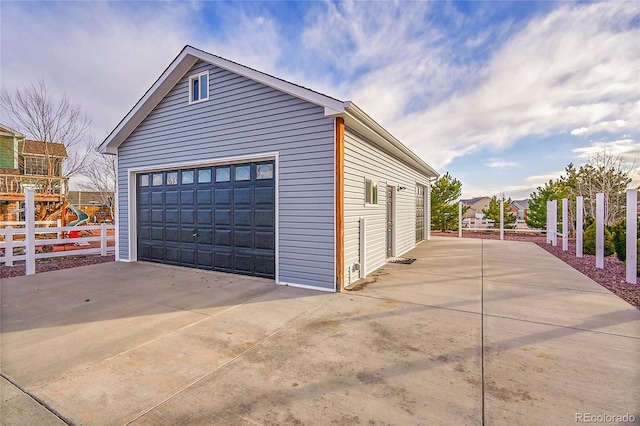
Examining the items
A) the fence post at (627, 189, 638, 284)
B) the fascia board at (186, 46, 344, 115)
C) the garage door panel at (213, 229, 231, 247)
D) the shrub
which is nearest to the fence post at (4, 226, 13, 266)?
the garage door panel at (213, 229, 231, 247)

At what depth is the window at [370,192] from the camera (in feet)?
21.3

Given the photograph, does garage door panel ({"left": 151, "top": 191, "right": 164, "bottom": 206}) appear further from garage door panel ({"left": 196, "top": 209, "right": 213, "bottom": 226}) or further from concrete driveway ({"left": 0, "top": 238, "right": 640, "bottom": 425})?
concrete driveway ({"left": 0, "top": 238, "right": 640, "bottom": 425})

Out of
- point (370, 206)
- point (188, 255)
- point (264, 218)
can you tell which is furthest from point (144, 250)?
point (370, 206)

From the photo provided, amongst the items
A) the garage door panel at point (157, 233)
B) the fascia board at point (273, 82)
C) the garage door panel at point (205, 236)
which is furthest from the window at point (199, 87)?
the garage door panel at point (157, 233)

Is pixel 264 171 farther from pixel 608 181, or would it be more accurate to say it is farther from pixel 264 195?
pixel 608 181

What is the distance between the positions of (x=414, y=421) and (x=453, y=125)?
464 inches

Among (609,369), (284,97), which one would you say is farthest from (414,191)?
(609,369)

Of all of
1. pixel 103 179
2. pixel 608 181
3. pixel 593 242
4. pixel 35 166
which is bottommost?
pixel 593 242

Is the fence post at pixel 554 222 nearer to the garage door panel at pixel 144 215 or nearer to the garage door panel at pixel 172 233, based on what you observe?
the garage door panel at pixel 172 233

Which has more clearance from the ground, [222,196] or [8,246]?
[222,196]

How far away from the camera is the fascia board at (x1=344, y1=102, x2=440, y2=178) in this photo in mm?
5154

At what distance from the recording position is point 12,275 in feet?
21.4

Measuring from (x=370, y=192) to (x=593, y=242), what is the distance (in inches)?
312

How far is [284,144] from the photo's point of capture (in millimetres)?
5633
